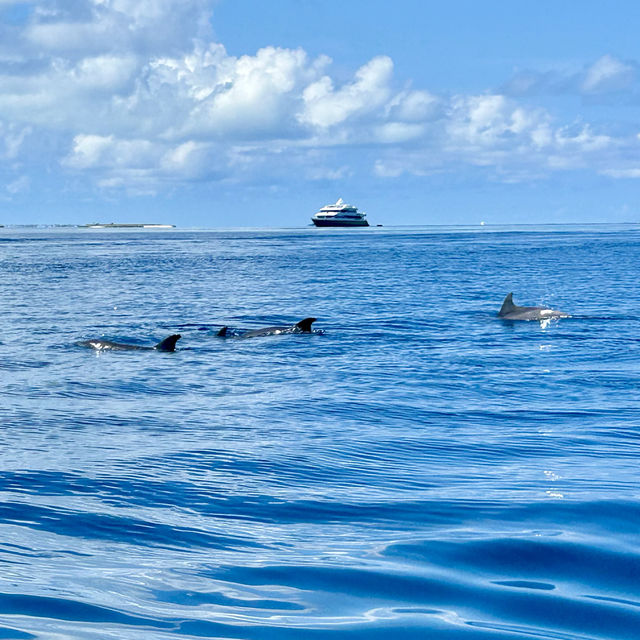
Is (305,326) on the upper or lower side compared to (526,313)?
lower

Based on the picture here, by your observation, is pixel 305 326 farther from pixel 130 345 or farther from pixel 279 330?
pixel 130 345

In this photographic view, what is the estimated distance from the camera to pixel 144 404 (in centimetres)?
1534

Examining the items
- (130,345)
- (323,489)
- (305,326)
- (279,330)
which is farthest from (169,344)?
(323,489)

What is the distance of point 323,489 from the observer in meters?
9.41

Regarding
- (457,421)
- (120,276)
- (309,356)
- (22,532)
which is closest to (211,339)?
(309,356)

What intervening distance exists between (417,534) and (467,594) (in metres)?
1.63

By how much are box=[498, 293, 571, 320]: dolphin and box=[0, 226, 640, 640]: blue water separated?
442 cm

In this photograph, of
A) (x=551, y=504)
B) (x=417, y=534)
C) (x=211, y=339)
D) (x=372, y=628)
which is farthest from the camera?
(x=211, y=339)

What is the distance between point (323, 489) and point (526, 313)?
21617 mm

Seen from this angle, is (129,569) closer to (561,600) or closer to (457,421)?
(561,600)

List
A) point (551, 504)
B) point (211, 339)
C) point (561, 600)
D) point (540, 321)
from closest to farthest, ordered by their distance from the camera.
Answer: point (561, 600), point (551, 504), point (211, 339), point (540, 321)

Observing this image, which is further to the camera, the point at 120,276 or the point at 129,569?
the point at 120,276

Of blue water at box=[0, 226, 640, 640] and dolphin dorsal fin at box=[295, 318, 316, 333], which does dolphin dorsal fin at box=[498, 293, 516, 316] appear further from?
dolphin dorsal fin at box=[295, 318, 316, 333]

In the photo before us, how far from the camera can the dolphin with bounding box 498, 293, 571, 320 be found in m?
29.6
